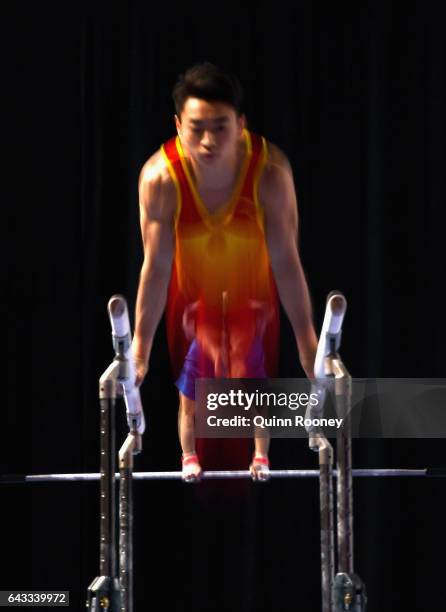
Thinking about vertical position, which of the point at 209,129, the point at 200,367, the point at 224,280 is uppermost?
the point at 209,129

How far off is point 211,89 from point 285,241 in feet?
1.84

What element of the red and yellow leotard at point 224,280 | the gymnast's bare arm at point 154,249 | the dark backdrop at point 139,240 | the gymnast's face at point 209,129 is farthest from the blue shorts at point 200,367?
the gymnast's face at point 209,129

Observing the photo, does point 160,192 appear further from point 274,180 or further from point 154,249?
point 274,180

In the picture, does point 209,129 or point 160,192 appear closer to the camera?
point 209,129

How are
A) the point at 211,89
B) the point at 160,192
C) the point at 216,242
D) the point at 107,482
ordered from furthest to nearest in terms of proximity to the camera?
the point at 216,242 < the point at 160,192 < the point at 211,89 < the point at 107,482

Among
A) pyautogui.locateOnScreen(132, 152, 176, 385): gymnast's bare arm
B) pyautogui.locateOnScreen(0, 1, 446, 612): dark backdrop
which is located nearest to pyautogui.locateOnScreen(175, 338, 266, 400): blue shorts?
pyautogui.locateOnScreen(132, 152, 176, 385): gymnast's bare arm

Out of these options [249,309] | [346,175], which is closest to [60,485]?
[249,309]

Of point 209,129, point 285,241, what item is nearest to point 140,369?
point 285,241

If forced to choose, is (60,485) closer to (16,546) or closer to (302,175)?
(16,546)

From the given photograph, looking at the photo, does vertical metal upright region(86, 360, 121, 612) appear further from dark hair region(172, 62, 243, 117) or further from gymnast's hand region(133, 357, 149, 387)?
dark hair region(172, 62, 243, 117)

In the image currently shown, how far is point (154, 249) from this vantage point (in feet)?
10.7

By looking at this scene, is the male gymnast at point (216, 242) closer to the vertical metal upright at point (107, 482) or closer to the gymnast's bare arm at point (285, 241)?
the gymnast's bare arm at point (285, 241)

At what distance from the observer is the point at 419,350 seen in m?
3.81

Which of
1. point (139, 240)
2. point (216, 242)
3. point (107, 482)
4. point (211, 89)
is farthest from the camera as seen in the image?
Result: point (139, 240)
